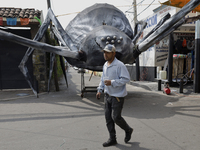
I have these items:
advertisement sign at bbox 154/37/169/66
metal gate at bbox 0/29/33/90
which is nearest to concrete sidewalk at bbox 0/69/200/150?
metal gate at bbox 0/29/33/90

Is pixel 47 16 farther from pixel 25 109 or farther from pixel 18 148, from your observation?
pixel 18 148

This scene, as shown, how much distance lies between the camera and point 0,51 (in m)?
8.92

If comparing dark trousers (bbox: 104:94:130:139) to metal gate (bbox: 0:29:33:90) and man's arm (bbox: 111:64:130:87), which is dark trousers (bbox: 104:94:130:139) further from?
metal gate (bbox: 0:29:33:90)

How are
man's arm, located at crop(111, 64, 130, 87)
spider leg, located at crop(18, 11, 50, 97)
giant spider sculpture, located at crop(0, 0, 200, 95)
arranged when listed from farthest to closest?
spider leg, located at crop(18, 11, 50, 97)
giant spider sculpture, located at crop(0, 0, 200, 95)
man's arm, located at crop(111, 64, 130, 87)

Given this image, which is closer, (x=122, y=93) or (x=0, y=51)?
(x=122, y=93)

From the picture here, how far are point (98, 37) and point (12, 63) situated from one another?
580 centimetres

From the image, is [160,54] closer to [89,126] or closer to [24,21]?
[24,21]

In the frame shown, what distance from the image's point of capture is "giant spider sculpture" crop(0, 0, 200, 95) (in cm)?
466

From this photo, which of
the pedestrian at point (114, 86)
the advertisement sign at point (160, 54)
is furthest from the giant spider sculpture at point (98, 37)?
the advertisement sign at point (160, 54)

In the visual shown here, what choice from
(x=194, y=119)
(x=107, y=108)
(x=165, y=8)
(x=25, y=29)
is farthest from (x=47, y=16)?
(x=165, y=8)

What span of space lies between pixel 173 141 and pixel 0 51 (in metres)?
8.83

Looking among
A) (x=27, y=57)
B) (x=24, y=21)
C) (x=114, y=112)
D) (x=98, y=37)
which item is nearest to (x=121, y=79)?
(x=114, y=112)

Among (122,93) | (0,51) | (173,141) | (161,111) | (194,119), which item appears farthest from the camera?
(0,51)

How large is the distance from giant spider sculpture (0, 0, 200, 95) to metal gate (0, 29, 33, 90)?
2.37 metres
